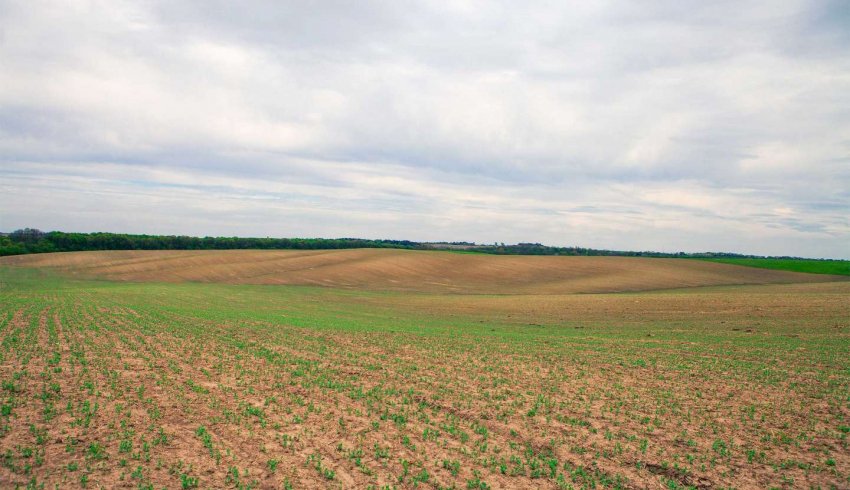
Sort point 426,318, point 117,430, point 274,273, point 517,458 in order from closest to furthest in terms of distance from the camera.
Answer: point 517,458
point 117,430
point 426,318
point 274,273

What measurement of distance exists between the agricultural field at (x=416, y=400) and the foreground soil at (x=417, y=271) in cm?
3612

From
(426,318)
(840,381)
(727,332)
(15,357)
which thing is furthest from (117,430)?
(727,332)

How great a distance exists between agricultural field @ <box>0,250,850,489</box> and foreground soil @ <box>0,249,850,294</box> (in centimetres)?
3612

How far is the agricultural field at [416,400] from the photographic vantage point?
9.62 metres

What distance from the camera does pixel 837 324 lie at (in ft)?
101

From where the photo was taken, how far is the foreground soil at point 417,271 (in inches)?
2862

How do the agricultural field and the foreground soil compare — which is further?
the foreground soil

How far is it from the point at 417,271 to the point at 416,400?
69.8 meters

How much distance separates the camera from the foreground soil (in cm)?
7269

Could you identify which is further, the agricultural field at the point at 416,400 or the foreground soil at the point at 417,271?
the foreground soil at the point at 417,271

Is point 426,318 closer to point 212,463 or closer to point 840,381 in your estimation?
point 840,381

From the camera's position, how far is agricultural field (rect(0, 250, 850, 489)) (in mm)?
9625

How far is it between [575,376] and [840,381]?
29.1ft

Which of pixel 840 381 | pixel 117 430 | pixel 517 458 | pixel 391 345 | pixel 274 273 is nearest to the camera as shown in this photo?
pixel 517 458
